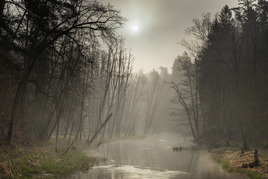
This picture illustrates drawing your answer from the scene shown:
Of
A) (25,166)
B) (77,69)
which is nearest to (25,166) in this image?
(25,166)

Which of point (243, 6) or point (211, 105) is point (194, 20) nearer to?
point (243, 6)

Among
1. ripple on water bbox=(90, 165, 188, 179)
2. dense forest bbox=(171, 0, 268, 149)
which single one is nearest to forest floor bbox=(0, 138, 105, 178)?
ripple on water bbox=(90, 165, 188, 179)

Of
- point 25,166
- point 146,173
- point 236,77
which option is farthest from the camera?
point 236,77

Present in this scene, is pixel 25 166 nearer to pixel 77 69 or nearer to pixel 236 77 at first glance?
pixel 77 69

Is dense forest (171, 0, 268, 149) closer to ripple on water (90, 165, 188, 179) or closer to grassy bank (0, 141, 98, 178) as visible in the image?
ripple on water (90, 165, 188, 179)

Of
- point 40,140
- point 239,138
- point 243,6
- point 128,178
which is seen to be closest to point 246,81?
point 239,138

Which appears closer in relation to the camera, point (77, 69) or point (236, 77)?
point (77, 69)

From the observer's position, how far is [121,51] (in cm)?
3397

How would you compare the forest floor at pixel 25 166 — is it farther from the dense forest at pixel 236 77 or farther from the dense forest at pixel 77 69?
the dense forest at pixel 236 77

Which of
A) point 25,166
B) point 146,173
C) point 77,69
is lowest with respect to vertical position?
point 146,173

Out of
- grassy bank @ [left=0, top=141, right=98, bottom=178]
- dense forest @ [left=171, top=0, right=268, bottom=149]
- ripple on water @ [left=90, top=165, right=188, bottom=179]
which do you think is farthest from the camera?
dense forest @ [left=171, top=0, right=268, bottom=149]

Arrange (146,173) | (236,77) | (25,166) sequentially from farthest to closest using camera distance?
1. (236,77)
2. (146,173)
3. (25,166)

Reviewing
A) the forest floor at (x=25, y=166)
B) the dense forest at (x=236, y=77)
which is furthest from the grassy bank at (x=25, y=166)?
the dense forest at (x=236, y=77)

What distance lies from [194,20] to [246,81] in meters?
9.22
